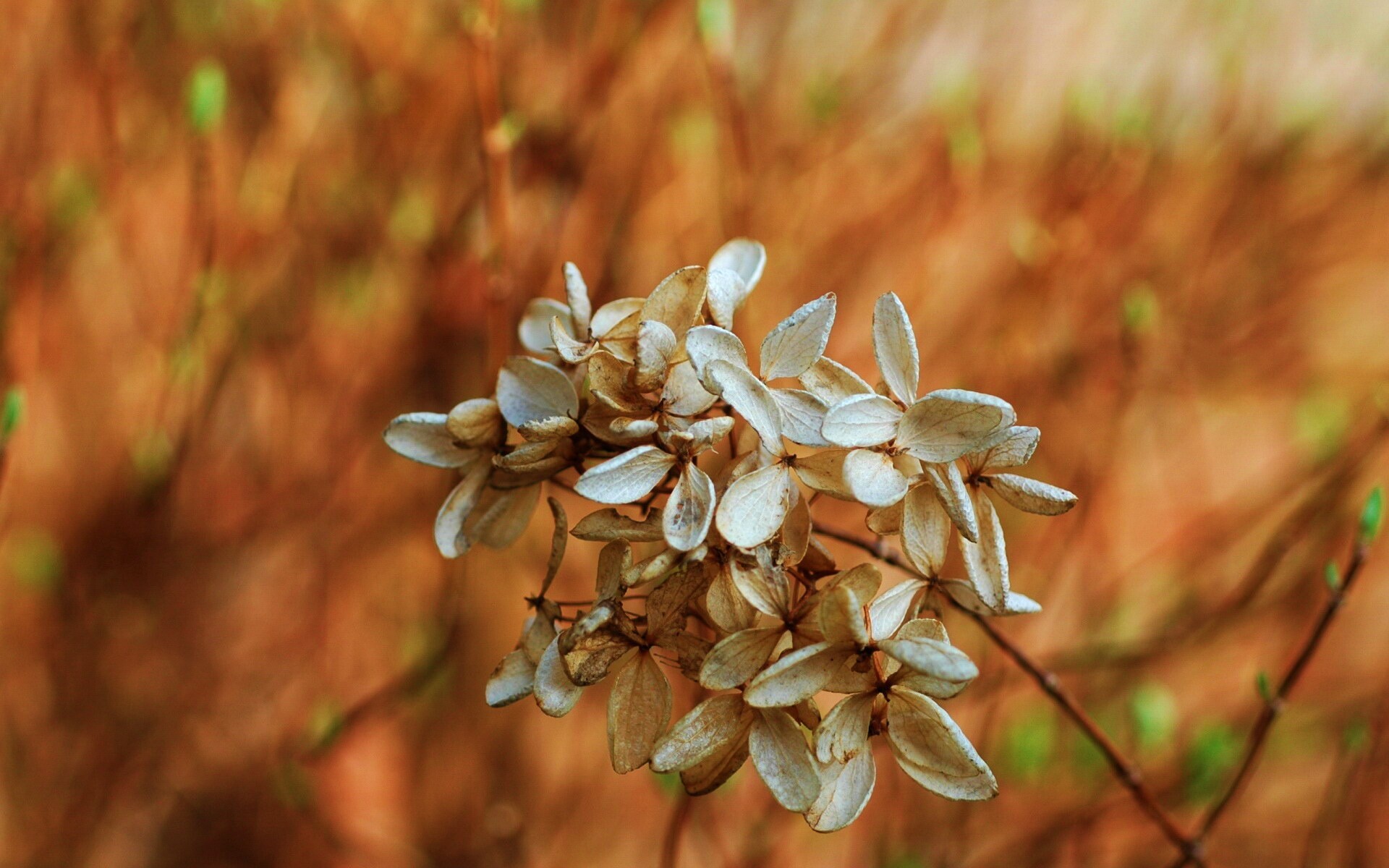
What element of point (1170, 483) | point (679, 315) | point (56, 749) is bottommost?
point (56, 749)

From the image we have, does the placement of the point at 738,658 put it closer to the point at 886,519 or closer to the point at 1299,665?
the point at 886,519

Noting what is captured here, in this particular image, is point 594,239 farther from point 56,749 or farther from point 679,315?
point 56,749

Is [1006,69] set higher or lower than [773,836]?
higher

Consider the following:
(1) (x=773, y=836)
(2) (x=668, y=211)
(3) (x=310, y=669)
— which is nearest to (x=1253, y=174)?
(2) (x=668, y=211)

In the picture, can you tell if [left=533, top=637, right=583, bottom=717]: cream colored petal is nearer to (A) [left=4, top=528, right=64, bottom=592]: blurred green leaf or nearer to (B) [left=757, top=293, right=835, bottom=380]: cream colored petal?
(B) [left=757, top=293, right=835, bottom=380]: cream colored petal

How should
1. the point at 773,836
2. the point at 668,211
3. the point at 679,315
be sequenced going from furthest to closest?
the point at 668,211 → the point at 773,836 → the point at 679,315

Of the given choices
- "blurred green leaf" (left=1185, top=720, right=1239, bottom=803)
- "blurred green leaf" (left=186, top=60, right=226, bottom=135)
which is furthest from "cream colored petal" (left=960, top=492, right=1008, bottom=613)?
"blurred green leaf" (left=186, top=60, right=226, bottom=135)

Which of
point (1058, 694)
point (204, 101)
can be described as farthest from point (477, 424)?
point (204, 101)
